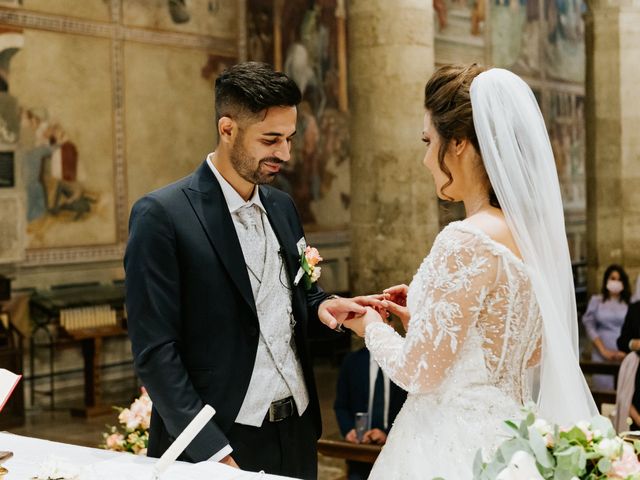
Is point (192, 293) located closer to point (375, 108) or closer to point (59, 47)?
point (375, 108)

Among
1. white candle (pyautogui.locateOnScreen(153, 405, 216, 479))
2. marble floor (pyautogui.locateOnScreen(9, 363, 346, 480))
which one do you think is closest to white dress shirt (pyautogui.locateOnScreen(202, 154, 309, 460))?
white candle (pyautogui.locateOnScreen(153, 405, 216, 479))

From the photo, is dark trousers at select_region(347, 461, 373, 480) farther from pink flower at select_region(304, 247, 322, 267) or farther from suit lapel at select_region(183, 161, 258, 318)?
suit lapel at select_region(183, 161, 258, 318)

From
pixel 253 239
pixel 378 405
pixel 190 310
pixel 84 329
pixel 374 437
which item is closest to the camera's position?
pixel 190 310

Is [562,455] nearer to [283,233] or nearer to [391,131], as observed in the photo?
[283,233]

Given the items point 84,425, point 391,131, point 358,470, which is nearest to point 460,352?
point 358,470

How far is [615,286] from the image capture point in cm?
1002

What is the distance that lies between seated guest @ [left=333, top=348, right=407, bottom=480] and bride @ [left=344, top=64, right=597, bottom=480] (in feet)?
10.6

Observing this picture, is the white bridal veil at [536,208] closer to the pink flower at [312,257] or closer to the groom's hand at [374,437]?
the pink flower at [312,257]

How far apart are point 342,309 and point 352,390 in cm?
345

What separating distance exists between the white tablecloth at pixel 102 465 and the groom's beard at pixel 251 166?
3.14 feet

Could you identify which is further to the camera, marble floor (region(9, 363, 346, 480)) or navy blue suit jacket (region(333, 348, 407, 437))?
marble floor (region(9, 363, 346, 480))

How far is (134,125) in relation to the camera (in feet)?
40.5

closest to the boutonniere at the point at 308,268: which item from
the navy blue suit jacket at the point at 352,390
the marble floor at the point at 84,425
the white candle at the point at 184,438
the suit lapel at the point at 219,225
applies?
the suit lapel at the point at 219,225

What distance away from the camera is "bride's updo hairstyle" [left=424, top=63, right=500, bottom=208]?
9.61ft
